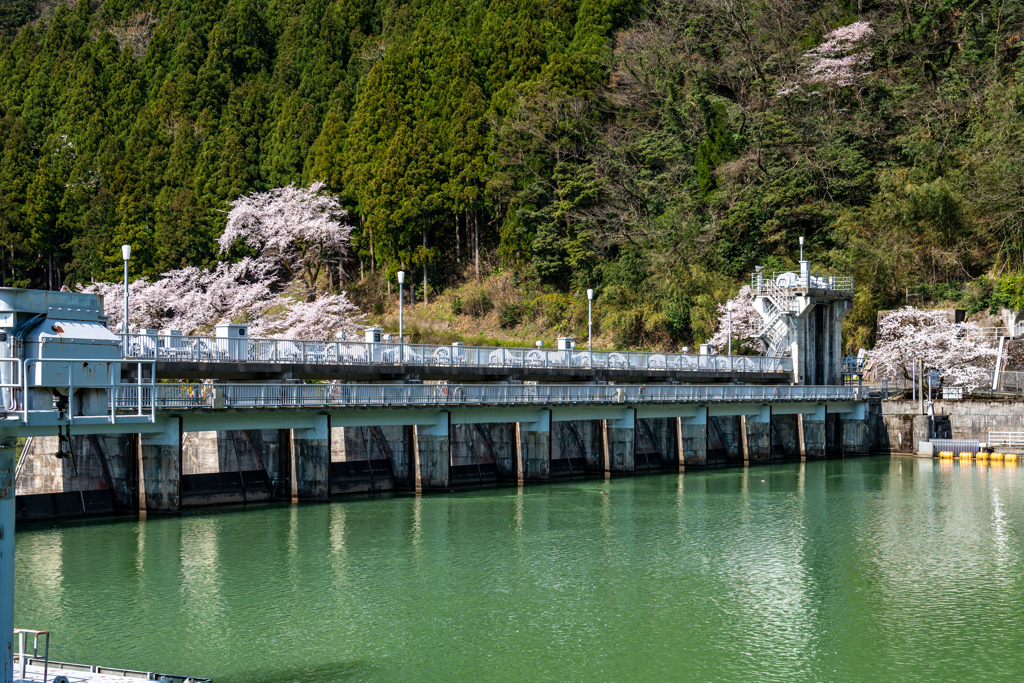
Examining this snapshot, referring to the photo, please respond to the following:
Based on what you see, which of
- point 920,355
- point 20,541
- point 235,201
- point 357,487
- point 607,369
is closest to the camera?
point 20,541

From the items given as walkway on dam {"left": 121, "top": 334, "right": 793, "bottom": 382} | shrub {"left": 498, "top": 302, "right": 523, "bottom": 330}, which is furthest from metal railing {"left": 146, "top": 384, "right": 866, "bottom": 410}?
shrub {"left": 498, "top": 302, "right": 523, "bottom": 330}

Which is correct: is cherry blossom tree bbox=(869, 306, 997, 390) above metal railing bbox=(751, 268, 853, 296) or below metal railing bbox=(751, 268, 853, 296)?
below

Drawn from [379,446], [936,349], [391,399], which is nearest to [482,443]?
[379,446]

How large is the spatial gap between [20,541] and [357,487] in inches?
537

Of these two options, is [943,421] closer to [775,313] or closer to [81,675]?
[775,313]

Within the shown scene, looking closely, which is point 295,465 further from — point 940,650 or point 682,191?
point 682,191

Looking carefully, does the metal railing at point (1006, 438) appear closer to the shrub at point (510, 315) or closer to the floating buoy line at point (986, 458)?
the floating buoy line at point (986, 458)

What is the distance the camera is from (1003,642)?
20.4 m

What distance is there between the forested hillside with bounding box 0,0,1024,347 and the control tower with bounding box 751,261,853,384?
18.6 ft

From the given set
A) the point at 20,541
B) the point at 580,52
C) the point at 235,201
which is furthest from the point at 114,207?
the point at 20,541

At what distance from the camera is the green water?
18.8 metres

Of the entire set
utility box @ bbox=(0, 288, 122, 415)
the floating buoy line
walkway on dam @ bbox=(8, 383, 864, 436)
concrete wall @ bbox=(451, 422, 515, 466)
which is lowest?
the floating buoy line

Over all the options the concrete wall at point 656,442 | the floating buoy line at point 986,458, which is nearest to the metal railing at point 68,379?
the concrete wall at point 656,442

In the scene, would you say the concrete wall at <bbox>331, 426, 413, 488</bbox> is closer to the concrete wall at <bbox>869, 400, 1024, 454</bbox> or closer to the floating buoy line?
the floating buoy line
